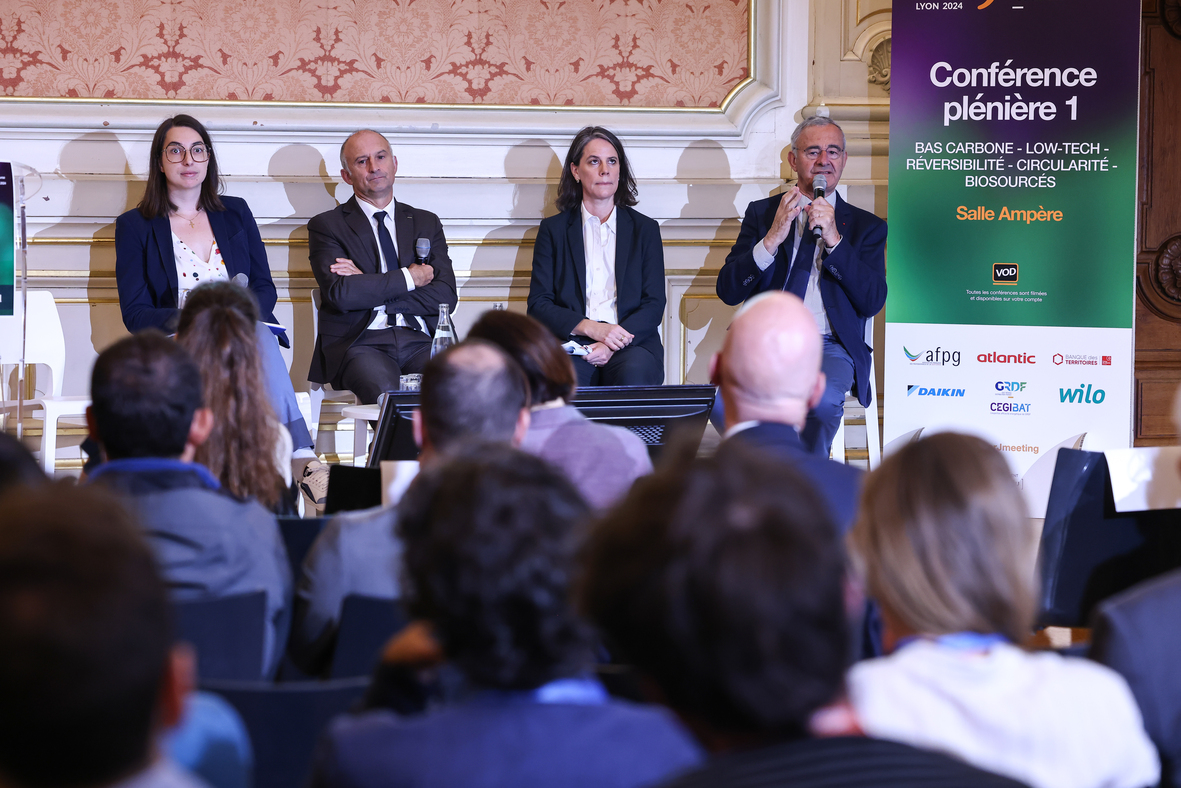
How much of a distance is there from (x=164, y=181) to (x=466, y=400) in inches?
118

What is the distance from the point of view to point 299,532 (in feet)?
5.77

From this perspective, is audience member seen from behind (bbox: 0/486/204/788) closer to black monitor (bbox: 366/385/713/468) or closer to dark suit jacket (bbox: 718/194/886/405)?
black monitor (bbox: 366/385/713/468)

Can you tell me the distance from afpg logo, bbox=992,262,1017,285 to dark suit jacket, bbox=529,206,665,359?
4.24ft

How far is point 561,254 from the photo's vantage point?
437cm

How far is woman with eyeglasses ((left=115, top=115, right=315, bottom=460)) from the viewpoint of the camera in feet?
13.3

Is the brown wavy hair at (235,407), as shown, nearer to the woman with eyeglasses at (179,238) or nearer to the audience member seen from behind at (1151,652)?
the audience member seen from behind at (1151,652)

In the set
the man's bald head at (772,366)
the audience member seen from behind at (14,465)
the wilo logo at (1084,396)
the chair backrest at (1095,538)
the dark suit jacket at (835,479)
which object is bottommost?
the chair backrest at (1095,538)

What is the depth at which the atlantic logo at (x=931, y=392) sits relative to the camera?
428 cm

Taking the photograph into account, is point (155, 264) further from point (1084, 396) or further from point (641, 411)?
point (1084, 396)

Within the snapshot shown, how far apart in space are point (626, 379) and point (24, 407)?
2.15 meters

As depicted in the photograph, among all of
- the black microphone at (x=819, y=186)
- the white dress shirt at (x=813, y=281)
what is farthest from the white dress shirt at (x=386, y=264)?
the black microphone at (x=819, y=186)

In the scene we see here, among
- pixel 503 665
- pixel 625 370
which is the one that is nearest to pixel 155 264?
pixel 625 370

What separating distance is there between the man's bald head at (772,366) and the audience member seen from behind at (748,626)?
3.72 ft

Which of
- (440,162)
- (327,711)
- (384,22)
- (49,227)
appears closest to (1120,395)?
(440,162)
